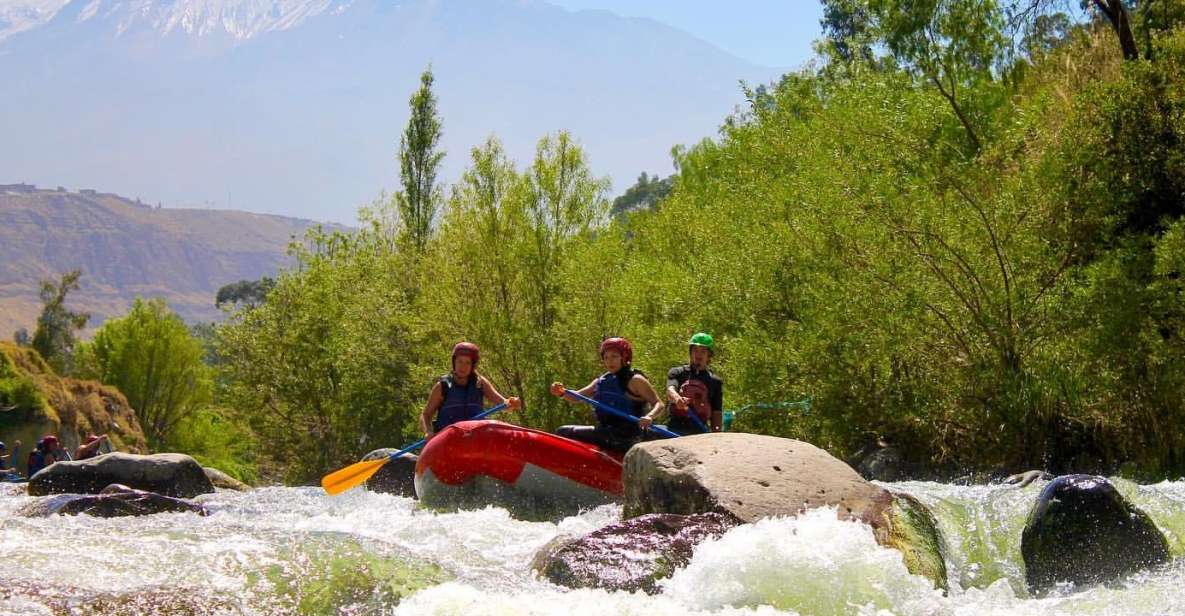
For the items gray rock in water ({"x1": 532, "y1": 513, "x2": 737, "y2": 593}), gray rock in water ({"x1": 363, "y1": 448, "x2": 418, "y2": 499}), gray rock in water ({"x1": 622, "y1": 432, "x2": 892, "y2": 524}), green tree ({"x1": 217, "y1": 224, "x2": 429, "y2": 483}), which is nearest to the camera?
gray rock in water ({"x1": 532, "y1": 513, "x2": 737, "y2": 593})

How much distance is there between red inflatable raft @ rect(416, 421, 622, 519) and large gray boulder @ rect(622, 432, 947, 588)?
180 centimetres

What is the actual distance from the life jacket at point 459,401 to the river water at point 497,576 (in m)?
3.31

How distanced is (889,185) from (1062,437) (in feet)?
11.9

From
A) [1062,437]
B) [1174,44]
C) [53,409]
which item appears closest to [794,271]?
[1062,437]

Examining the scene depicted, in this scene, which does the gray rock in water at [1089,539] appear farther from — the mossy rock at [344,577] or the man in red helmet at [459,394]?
the man in red helmet at [459,394]

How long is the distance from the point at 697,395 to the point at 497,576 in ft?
14.3

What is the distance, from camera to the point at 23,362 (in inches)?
1355

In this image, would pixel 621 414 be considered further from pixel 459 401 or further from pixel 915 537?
pixel 915 537

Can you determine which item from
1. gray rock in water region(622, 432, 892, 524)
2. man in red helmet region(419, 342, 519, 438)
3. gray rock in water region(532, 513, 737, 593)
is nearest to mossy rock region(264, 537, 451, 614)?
gray rock in water region(532, 513, 737, 593)

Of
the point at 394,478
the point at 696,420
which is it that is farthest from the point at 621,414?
the point at 394,478

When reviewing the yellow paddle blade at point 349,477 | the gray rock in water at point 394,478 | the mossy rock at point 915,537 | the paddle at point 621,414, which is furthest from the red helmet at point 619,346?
the gray rock in water at point 394,478

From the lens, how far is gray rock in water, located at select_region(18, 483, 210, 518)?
11.0m

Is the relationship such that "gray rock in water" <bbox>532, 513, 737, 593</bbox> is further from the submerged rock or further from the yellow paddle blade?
the yellow paddle blade

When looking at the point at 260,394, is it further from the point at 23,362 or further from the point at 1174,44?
the point at 1174,44
